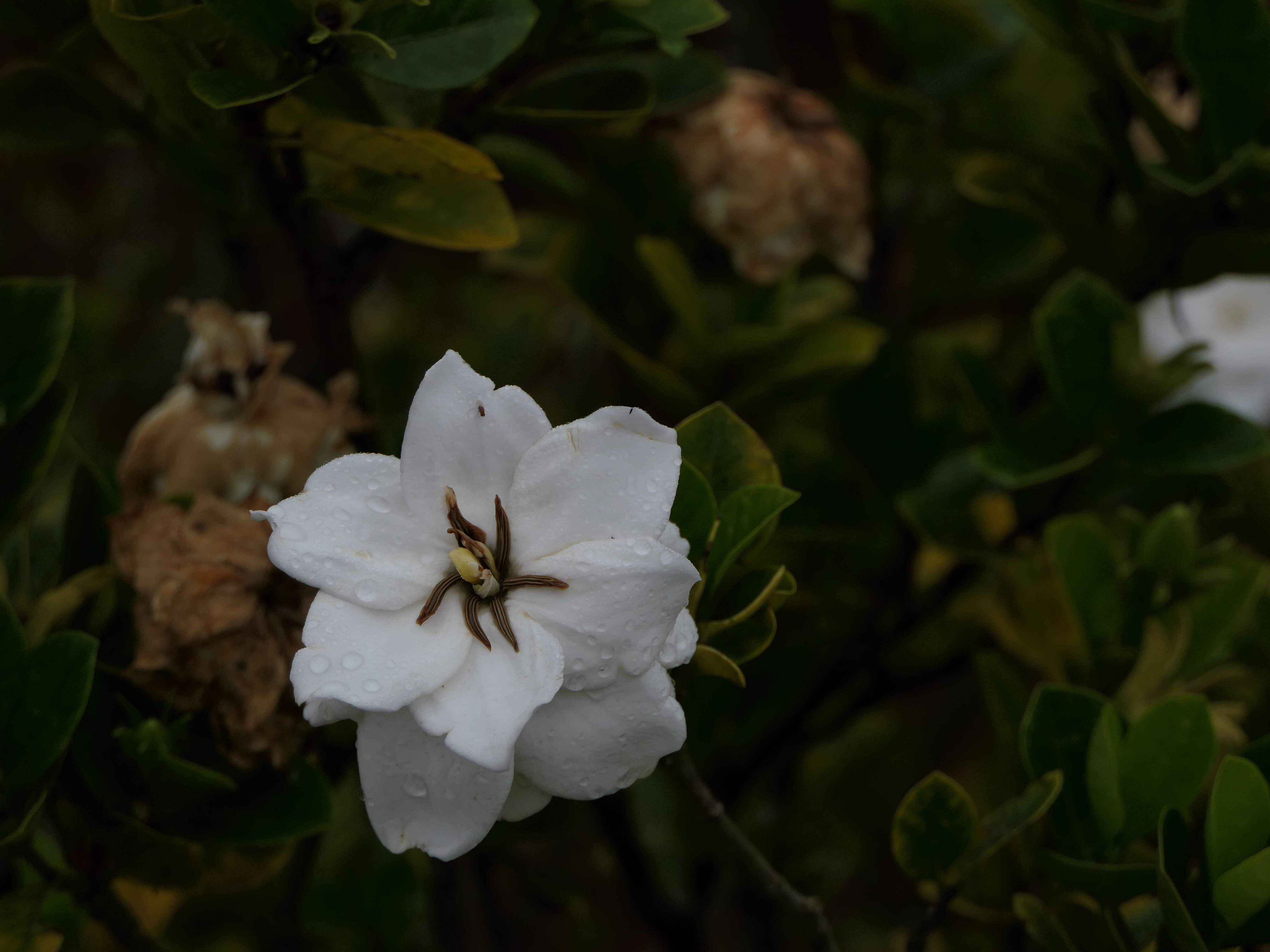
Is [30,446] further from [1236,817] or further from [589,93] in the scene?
[1236,817]

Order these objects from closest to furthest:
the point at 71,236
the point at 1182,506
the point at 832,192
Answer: the point at 1182,506 → the point at 832,192 → the point at 71,236

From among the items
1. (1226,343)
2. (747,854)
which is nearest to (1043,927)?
(747,854)

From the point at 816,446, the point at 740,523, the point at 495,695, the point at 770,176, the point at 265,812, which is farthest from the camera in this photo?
the point at 816,446

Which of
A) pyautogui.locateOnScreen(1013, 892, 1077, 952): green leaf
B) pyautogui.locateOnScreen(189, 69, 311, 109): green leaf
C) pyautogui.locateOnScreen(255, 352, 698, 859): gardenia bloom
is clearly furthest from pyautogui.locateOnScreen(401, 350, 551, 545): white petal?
pyautogui.locateOnScreen(1013, 892, 1077, 952): green leaf

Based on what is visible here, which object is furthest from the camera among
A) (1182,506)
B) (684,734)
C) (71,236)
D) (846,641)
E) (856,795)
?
(71,236)

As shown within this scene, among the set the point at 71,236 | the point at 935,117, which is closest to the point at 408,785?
the point at 935,117

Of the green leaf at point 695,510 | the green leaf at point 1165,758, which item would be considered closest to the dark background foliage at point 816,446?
the green leaf at point 1165,758

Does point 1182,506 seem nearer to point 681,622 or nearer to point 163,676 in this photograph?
point 681,622
